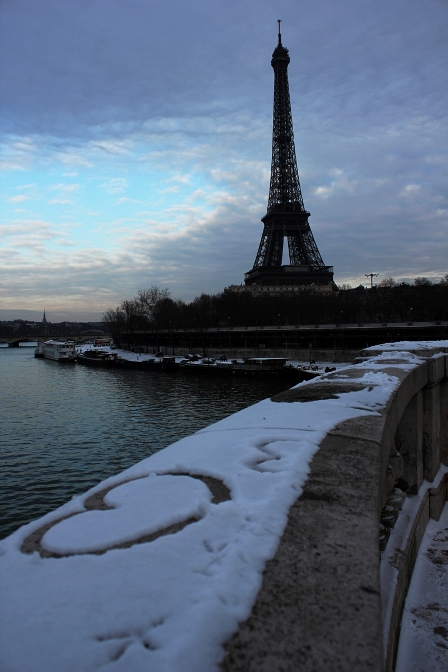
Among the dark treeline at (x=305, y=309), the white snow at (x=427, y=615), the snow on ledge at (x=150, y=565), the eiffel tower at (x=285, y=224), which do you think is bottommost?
the white snow at (x=427, y=615)

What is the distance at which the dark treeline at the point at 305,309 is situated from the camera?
6588 cm

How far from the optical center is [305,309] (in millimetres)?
74438

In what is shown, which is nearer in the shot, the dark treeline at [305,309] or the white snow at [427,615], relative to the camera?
the white snow at [427,615]

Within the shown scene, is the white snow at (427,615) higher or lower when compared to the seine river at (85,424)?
higher

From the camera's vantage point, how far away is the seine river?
13.0m

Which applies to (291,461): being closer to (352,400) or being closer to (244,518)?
(244,518)

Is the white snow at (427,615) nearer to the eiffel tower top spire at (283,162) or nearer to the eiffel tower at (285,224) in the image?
the eiffel tower at (285,224)

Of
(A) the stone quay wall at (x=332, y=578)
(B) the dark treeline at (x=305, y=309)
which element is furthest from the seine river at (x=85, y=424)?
(B) the dark treeline at (x=305, y=309)

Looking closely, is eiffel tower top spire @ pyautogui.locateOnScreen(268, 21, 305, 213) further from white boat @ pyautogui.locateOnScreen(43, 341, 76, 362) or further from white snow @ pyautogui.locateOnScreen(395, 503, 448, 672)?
white snow @ pyautogui.locateOnScreen(395, 503, 448, 672)

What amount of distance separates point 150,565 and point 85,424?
2123 cm

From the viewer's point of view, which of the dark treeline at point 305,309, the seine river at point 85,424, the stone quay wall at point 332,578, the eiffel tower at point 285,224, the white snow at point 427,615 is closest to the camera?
the stone quay wall at point 332,578

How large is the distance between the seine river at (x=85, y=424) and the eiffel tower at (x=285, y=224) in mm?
60373

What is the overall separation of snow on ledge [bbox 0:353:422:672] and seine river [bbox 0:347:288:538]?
29.7 ft

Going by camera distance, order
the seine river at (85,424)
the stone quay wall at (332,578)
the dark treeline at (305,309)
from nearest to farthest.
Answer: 1. the stone quay wall at (332,578)
2. the seine river at (85,424)
3. the dark treeline at (305,309)
